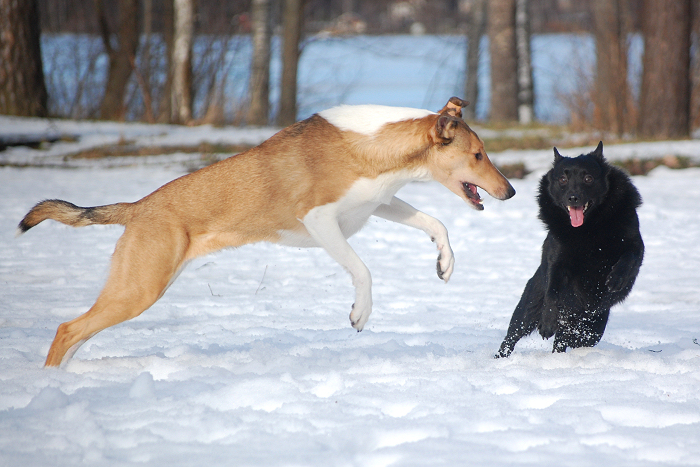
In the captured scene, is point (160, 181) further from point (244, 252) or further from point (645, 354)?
point (645, 354)

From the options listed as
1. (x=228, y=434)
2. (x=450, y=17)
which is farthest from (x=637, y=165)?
(x=450, y=17)

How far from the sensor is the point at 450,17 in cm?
2402

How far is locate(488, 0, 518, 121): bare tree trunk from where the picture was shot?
15.3 m

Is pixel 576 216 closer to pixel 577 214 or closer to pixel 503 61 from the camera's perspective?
pixel 577 214

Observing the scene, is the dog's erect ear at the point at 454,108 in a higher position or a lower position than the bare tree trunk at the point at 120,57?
higher

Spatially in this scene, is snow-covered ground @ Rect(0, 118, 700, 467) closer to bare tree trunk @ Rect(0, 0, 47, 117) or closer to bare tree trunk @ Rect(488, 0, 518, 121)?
bare tree trunk @ Rect(0, 0, 47, 117)

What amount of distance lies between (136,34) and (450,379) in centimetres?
1460

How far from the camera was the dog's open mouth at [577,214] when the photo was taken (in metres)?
3.84

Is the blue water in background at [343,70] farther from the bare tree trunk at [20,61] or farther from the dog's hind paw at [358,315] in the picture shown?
the dog's hind paw at [358,315]

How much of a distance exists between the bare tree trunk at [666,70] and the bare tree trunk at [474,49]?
9301mm

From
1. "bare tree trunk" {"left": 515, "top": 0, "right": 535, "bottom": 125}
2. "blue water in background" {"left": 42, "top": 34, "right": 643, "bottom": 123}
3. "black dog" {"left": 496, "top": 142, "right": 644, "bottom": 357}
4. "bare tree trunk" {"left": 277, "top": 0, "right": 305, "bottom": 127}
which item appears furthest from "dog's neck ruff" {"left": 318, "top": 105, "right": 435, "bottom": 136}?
"bare tree trunk" {"left": 515, "top": 0, "right": 535, "bottom": 125}

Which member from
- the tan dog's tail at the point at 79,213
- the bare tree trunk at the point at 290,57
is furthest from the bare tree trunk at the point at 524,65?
the tan dog's tail at the point at 79,213

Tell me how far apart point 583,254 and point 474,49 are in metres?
18.2

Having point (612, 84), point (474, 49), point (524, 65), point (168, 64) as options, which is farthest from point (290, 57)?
point (474, 49)
